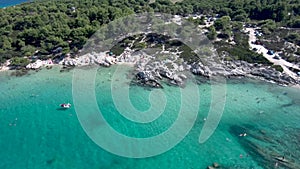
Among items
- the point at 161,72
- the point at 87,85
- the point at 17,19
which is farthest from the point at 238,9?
the point at 17,19

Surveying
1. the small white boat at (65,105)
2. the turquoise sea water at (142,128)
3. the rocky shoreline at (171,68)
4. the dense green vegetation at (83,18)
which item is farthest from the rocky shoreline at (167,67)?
the small white boat at (65,105)

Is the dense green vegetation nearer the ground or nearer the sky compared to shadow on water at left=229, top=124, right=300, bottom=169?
nearer the sky

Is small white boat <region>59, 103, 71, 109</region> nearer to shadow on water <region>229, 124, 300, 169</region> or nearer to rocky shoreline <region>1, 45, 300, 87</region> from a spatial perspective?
rocky shoreline <region>1, 45, 300, 87</region>

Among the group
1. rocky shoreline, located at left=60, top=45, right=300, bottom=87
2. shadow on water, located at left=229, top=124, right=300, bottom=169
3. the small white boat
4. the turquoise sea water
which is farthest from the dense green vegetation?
shadow on water, located at left=229, top=124, right=300, bottom=169

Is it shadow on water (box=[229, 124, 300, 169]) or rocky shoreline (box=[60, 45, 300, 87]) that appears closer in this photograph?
shadow on water (box=[229, 124, 300, 169])

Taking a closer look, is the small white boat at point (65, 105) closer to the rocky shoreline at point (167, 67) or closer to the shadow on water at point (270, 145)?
the rocky shoreline at point (167, 67)

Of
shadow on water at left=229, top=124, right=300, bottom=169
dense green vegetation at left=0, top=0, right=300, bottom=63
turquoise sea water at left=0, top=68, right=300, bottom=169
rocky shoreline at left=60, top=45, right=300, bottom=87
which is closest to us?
shadow on water at left=229, top=124, right=300, bottom=169

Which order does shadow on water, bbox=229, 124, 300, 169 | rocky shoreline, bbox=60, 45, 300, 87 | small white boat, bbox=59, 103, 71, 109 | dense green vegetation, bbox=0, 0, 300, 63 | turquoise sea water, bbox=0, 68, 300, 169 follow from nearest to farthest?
shadow on water, bbox=229, 124, 300, 169, turquoise sea water, bbox=0, 68, 300, 169, small white boat, bbox=59, 103, 71, 109, rocky shoreline, bbox=60, 45, 300, 87, dense green vegetation, bbox=0, 0, 300, 63
